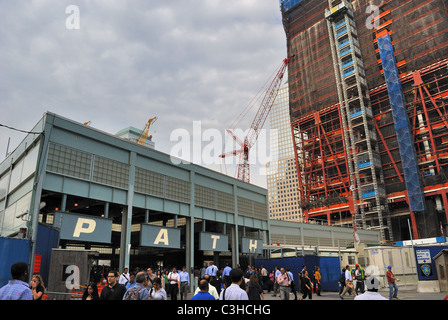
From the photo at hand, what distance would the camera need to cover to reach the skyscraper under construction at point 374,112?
241ft

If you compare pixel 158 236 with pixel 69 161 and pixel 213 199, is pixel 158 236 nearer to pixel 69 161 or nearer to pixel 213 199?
pixel 213 199

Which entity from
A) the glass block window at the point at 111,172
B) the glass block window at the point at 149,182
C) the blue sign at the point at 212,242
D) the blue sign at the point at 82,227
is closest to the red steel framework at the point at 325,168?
the blue sign at the point at 212,242

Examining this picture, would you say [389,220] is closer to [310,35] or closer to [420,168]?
[420,168]

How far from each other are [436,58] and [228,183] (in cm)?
6259

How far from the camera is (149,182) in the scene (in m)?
31.6

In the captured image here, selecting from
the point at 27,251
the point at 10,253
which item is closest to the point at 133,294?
the point at 10,253

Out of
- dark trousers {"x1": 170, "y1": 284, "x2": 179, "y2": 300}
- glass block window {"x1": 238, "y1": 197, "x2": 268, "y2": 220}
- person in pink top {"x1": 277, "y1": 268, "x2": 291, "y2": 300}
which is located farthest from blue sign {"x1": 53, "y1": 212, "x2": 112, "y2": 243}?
glass block window {"x1": 238, "y1": 197, "x2": 268, "y2": 220}

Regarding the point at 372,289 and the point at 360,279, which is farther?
the point at 360,279

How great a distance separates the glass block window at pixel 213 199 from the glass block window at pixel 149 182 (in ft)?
16.2

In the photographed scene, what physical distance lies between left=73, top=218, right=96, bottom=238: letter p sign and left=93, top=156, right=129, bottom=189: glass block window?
357cm

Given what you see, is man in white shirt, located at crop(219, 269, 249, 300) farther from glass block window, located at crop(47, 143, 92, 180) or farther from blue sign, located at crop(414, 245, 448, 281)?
blue sign, located at crop(414, 245, 448, 281)

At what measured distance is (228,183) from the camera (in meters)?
41.1

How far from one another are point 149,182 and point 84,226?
26.4 ft
